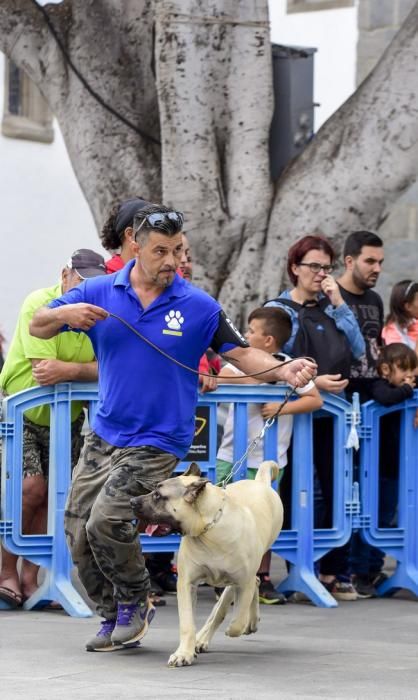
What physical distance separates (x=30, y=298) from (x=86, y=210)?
18.1 meters

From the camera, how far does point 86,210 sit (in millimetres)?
26516

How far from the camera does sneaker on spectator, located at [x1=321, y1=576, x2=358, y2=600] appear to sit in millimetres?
9547

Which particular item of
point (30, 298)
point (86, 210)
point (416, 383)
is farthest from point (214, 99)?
point (86, 210)

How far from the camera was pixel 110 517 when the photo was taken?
707 centimetres

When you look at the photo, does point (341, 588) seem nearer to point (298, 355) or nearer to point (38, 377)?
point (298, 355)

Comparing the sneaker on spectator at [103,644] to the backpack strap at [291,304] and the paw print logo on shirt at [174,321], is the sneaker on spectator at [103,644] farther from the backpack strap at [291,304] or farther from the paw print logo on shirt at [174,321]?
the backpack strap at [291,304]

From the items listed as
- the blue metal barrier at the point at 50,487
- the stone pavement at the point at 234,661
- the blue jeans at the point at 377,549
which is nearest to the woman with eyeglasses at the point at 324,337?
the blue jeans at the point at 377,549

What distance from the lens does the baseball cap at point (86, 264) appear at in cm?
835

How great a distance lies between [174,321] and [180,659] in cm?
146

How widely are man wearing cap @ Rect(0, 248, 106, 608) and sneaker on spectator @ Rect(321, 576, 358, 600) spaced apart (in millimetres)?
1780

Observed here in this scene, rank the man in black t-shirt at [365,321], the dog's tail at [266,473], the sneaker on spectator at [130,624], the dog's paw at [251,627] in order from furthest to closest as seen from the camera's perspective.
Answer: the man in black t-shirt at [365,321] → the dog's tail at [266,473] → the dog's paw at [251,627] → the sneaker on spectator at [130,624]

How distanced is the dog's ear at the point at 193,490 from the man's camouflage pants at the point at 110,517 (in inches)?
12.1

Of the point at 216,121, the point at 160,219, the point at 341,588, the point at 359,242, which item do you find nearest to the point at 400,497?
the point at 341,588

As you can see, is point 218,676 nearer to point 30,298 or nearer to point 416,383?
point 30,298
